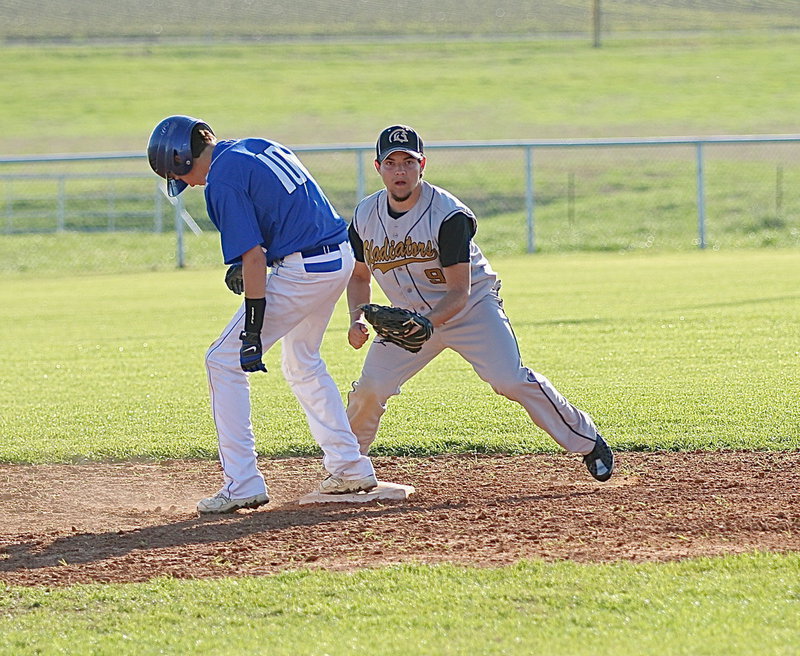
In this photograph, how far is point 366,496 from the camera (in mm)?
5953

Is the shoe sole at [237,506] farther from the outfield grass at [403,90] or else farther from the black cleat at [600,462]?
the outfield grass at [403,90]

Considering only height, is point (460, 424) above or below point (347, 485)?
below

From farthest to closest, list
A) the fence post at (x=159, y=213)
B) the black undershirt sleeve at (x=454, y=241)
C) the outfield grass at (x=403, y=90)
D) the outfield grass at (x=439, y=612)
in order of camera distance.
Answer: the outfield grass at (x=403, y=90) → the fence post at (x=159, y=213) → the black undershirt sleeve at (x=454, y=241) → the outfield grass at (x=439, y=612)

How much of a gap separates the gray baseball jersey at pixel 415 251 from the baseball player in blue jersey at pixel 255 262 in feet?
0.48

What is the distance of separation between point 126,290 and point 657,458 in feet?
38.6

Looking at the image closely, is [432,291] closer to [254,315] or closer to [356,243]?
[356,243]

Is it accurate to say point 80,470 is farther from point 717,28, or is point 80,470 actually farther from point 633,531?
point 717,28

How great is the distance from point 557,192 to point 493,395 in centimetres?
2409

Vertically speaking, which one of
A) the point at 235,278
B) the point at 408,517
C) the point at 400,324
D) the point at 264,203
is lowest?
the point at 408,517

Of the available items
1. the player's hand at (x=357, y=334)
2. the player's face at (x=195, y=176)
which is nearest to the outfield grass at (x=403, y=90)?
the player's hand at (x=357, y=334)

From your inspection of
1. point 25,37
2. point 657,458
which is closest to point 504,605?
point 657,458

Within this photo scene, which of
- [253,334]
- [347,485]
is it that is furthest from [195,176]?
[347,485]

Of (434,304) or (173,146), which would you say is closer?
(173,146)

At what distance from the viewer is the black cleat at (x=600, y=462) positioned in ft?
19.7
